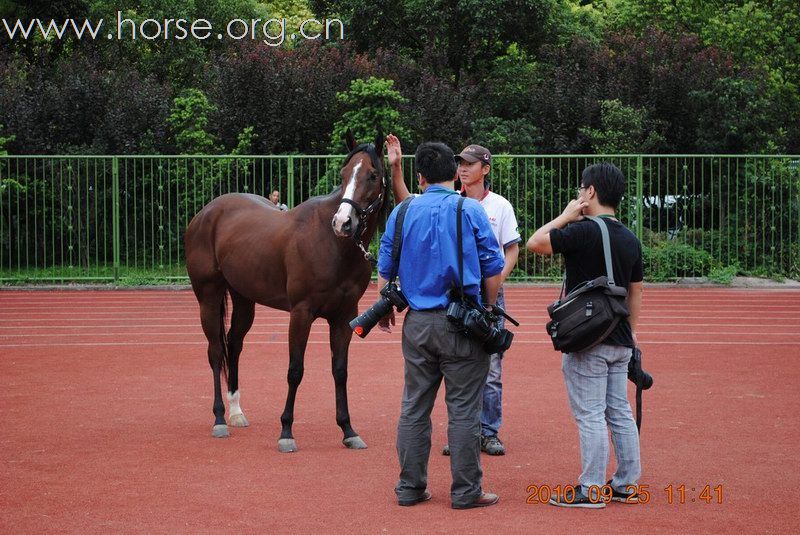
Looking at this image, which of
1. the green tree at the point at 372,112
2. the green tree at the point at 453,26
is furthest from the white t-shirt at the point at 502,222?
the green tree at the point at 453,26

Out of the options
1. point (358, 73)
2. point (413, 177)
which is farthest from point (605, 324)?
point (358, 73)

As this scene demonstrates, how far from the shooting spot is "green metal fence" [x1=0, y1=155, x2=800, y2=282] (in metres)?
21.5

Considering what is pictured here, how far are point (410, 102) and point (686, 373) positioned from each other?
59.6 ft

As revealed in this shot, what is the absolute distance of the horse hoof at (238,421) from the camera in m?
8.02

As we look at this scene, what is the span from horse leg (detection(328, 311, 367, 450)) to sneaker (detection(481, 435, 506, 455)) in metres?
0.87

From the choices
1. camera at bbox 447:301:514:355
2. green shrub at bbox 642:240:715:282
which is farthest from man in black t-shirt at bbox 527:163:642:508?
green shrub at bbox 642:240:715:282

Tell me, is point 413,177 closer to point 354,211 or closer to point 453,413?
point 354,211

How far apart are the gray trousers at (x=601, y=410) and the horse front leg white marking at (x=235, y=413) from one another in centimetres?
328

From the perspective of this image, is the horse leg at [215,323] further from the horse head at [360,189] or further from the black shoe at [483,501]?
the black shoe at [483,501]

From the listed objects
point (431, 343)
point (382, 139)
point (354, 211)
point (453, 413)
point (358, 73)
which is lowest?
point (453, 413)

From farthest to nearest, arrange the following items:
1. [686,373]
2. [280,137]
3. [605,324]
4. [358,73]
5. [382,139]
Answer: [358,73] < [280,137] < [686,373] < [382,139] < [605,324]

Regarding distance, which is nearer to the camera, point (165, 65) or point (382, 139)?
point (382, 139)

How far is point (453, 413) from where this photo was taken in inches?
216
